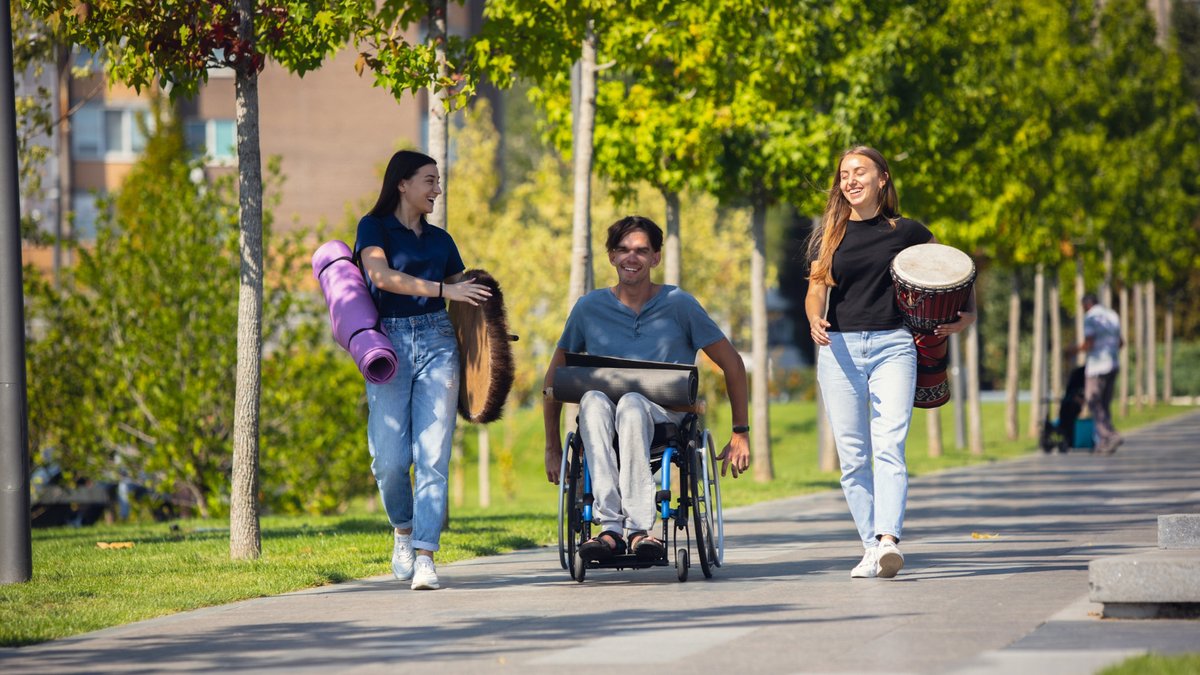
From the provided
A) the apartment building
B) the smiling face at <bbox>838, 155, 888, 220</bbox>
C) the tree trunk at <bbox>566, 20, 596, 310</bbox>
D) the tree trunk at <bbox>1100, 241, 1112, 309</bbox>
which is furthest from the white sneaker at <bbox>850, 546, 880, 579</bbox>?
the apartment building

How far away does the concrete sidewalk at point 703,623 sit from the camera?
6312mm

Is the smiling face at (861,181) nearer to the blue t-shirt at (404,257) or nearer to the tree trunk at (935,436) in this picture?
the blue t-shirt at (404,257)

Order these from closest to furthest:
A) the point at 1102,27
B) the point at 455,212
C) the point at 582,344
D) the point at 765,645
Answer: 1. the point at 765,645
2. the point at 582,344
3. the point at 1102,27
4. the point at 455,212

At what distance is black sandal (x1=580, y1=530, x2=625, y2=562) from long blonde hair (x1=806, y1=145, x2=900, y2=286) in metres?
1.56

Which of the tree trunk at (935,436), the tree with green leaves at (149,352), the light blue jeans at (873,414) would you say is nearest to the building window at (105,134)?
the tree trunk at (935,436)

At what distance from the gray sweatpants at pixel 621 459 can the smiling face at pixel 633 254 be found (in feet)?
2.29

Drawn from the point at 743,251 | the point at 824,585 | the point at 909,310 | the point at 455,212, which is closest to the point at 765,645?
the point at 824,585

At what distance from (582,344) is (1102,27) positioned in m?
28.0

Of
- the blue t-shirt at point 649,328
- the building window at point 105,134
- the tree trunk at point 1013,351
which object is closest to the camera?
the blue t-shirt at point 649,328

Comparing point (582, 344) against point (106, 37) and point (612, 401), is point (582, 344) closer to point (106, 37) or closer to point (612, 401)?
point (612, 401)

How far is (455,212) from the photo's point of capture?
140ft

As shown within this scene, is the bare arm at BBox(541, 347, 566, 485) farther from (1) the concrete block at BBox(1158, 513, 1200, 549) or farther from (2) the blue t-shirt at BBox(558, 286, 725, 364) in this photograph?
(1) the concrete block at BBox(1158, 513, 1200, 549)

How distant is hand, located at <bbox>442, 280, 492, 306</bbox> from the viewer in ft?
28.3

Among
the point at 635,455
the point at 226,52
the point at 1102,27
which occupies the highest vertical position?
the point at 1102,27
